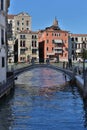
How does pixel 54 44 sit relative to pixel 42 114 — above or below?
above

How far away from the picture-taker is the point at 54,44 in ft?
529

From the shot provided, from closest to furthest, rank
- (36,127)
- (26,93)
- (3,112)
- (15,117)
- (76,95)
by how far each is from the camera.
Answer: (36,127) < (15,117) < (3,112) < (76,95) < (26,93)

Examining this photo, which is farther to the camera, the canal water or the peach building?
the peach building

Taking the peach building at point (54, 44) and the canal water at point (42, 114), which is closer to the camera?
the canal water at point (42, 114)

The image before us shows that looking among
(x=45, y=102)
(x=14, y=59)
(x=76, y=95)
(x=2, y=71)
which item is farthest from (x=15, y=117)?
(x=14, y=59)

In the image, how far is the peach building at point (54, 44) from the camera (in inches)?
6216

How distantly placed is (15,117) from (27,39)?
129 meters

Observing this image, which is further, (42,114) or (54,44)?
(54,44)

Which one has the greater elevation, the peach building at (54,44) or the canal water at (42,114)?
the peach building at (54,44)

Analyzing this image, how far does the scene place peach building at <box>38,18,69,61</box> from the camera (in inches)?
6216

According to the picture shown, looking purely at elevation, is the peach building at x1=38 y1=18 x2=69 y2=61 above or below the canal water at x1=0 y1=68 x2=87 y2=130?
A: above

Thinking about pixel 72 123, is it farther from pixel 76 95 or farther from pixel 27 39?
pixel 27 39

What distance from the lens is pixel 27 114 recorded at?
2842cm

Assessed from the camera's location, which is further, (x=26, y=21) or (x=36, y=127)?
(x=26, y=21)
